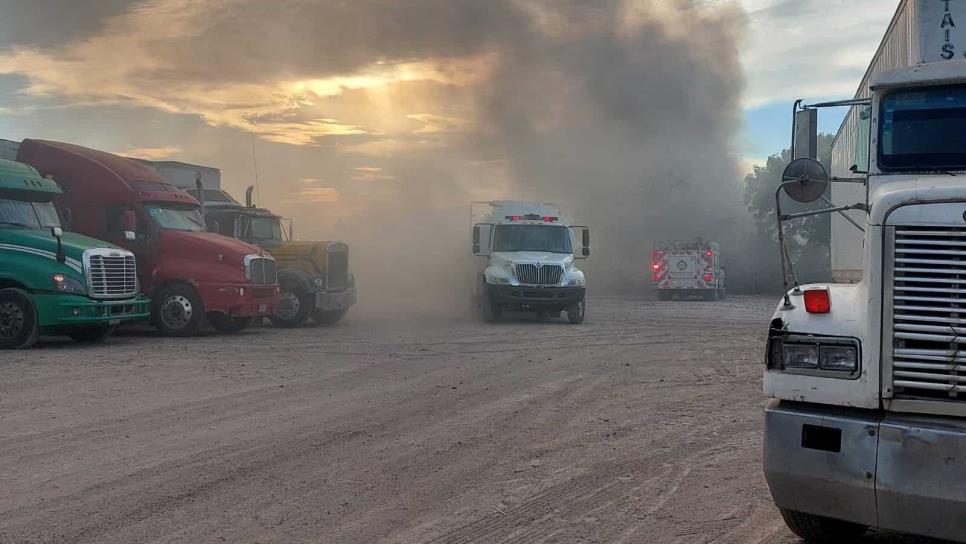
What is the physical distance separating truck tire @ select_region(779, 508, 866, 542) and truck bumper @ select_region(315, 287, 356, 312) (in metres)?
15.0

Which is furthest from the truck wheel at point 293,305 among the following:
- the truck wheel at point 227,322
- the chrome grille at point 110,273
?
the chrome grille at point 110,273

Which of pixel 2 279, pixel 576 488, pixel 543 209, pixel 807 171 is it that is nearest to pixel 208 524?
pixel 576 488

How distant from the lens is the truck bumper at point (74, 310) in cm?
1327

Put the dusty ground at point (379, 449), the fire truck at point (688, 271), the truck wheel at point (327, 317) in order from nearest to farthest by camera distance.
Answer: the dusty ground at point (379, 449) → the truck wheel at point (327, 317) → the fire truck at point (688, 271)

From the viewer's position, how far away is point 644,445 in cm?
A: 698

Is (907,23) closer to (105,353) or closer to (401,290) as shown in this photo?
(105,353)

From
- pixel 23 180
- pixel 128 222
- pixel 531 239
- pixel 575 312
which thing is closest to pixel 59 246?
pixel 23 180

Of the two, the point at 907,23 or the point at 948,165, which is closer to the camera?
the point at 948,165

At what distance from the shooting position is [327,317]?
65.4 feet

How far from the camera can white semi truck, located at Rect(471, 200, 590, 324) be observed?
1984 centimetres

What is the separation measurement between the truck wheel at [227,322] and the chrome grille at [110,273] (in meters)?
2.00

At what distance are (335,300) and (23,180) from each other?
7010 millimetres

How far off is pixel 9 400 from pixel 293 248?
10484 mm

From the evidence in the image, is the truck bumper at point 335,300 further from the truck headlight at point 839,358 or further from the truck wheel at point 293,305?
the truck headlight at point 839,358
